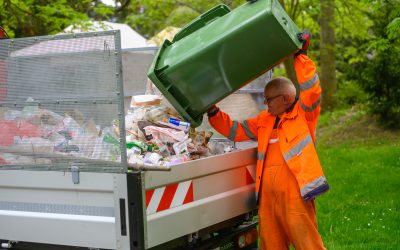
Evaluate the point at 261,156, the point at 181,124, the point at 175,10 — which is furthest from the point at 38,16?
the point at 261,156

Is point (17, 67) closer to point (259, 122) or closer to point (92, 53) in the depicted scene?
point (92, 53)

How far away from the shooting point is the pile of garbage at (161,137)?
3.60m

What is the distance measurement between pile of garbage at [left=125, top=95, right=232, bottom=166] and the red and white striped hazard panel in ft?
0.65

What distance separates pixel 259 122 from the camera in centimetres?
441

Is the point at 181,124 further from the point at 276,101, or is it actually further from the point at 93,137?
the point at 93,137

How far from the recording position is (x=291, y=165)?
4.00 metres

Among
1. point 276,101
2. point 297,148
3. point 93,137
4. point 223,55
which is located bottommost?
point 297,148

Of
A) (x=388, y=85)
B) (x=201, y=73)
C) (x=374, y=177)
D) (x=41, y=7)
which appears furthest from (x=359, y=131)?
(x=201, y=73)

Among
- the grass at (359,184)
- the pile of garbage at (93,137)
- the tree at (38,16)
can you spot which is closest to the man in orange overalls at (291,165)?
the pile of garbage at (93,137)

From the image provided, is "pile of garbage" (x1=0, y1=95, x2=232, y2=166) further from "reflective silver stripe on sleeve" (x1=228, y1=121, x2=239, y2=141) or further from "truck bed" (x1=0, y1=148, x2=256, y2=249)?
"reflective silver stripe on sleeve" (x1=228, y1=121, x2=239, y2=141)

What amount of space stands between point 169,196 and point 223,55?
931 millimetres

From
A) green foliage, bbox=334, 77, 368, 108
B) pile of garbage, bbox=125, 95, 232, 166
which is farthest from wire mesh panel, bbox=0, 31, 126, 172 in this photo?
green foliage, bbox=334, 77, 368, 108

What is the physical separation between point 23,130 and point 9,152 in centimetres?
17

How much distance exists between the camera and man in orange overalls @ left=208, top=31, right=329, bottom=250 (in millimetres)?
3971
